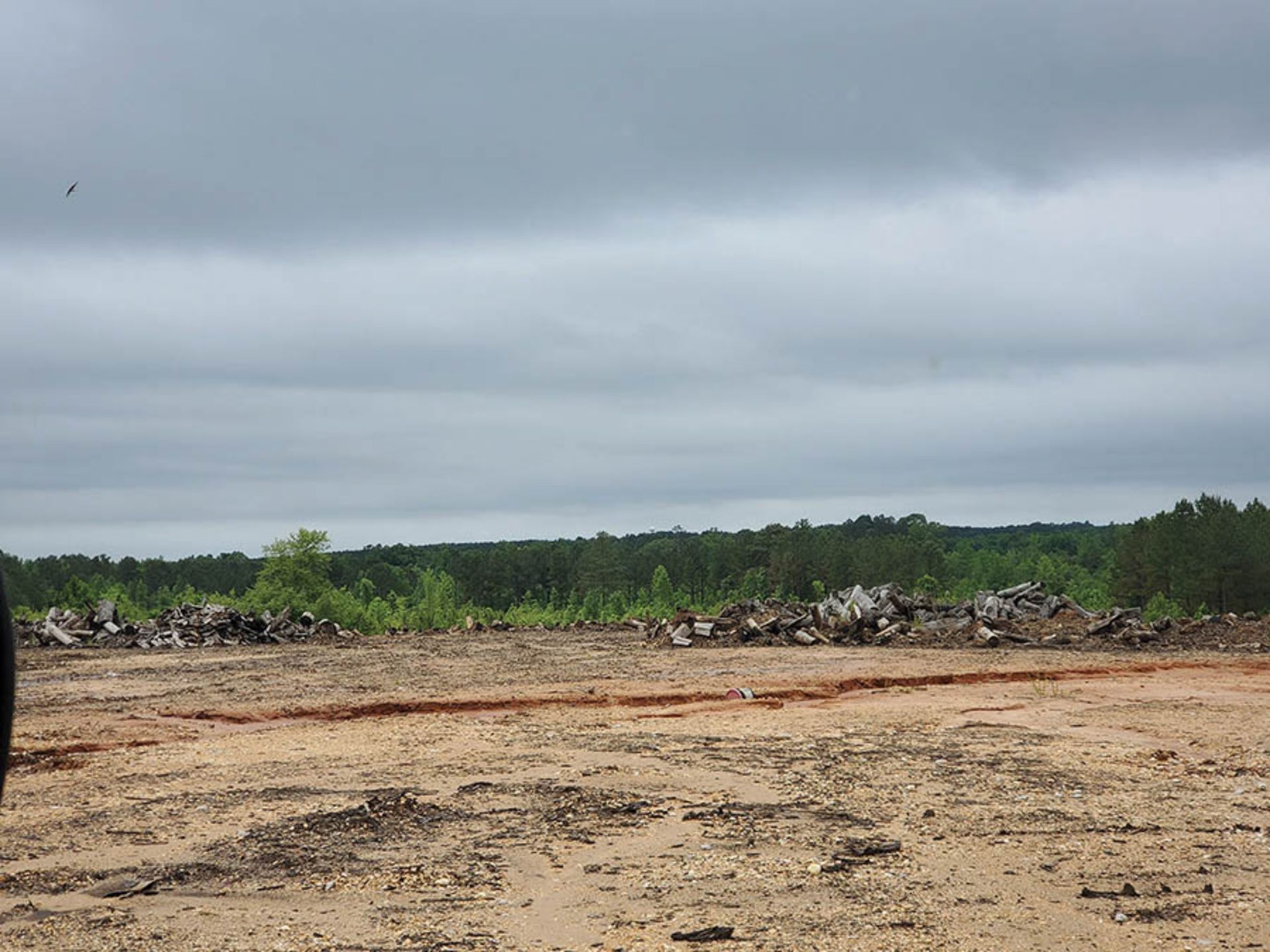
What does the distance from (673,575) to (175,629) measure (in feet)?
188

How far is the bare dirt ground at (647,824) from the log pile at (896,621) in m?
10.4

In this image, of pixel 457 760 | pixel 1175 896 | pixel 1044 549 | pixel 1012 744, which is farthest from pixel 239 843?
pixel 1044 549

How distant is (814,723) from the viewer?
45.8 feet

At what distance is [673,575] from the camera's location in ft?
290

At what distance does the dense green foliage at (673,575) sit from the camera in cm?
5162

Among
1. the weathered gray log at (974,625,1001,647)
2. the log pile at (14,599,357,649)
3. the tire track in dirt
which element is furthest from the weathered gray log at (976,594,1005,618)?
the log pile at (14,599,357,649)

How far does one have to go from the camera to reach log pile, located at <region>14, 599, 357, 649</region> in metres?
32.5

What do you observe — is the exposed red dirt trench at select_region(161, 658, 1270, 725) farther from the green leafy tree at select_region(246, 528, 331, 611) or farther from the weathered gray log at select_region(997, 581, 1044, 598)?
the green leafy tree at select_region(246, 528, 331, 611)

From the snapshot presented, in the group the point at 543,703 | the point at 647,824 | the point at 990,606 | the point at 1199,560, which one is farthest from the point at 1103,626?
the point at 1199,560

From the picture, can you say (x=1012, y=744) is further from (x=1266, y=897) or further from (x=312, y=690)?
(x=312, y=690)

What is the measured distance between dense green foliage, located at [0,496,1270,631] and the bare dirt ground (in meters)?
22.0

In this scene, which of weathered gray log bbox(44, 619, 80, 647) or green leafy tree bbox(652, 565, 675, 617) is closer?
weathered gray log bbox(44, 619, 80, 647)

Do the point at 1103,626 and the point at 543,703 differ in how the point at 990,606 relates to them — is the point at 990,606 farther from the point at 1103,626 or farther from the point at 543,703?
the point at 543,703

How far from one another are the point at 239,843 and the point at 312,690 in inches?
468
